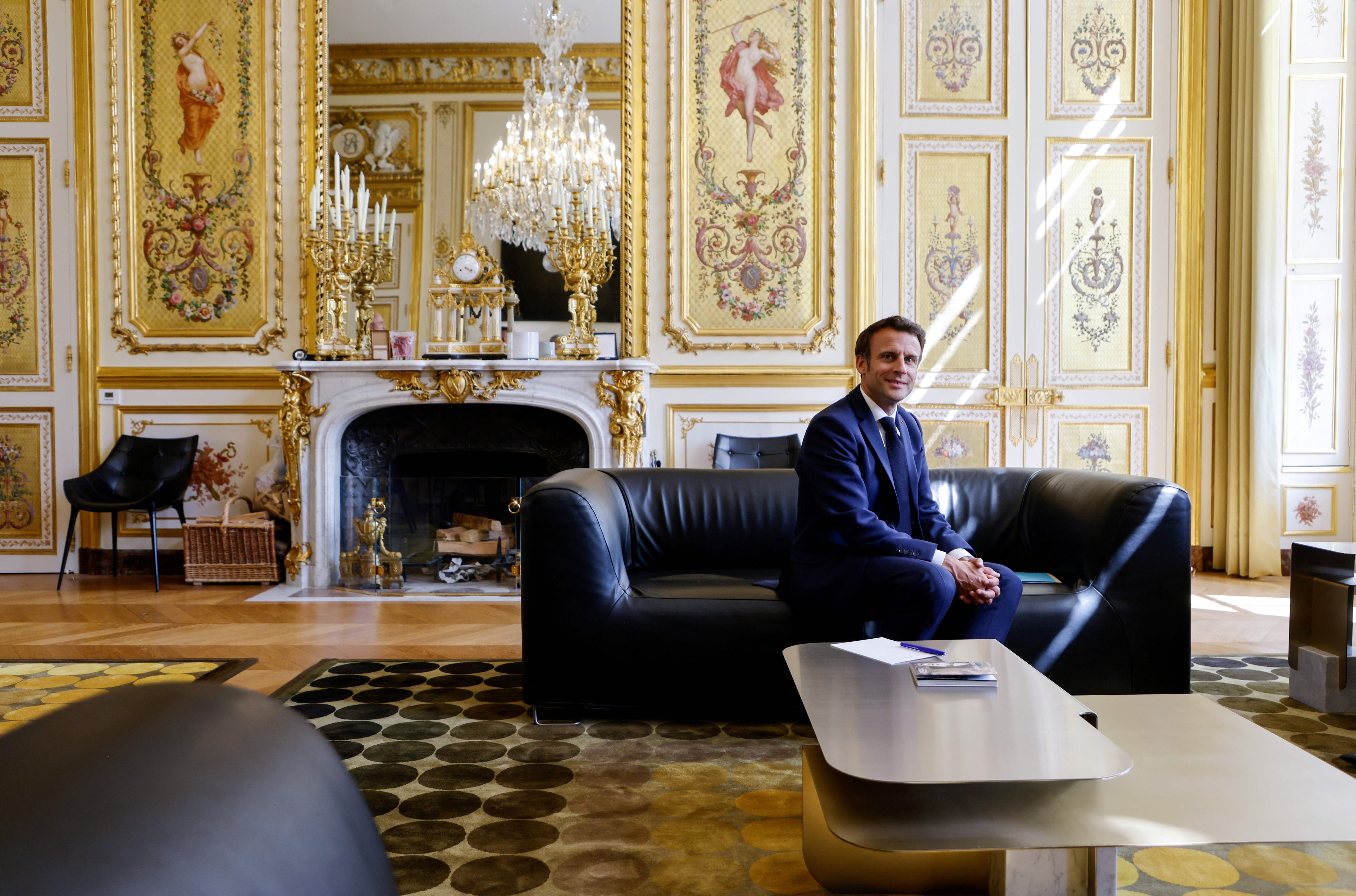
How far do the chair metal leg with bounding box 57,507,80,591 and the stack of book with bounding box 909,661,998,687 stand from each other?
15.6 feet

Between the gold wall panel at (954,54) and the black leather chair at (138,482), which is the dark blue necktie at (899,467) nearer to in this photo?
the gold wall panel at (954,54)

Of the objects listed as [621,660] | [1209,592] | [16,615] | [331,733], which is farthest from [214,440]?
[1209,592]

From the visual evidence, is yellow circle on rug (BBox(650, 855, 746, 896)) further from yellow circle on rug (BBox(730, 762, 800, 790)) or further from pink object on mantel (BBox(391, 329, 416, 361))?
Result: pink object on mantel (BBox(391, 329, 416, 361))

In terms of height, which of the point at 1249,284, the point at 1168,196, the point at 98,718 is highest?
the point at 1168,196

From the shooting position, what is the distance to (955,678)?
1.78 metres

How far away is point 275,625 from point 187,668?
0.77 meters

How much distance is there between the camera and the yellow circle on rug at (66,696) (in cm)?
277

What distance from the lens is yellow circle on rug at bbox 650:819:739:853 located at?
181cm

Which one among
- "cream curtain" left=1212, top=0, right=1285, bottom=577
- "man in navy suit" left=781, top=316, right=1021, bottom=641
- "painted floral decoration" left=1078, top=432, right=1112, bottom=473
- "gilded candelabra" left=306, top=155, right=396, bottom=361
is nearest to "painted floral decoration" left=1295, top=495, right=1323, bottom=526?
"cream curtain" left=1212, top=0, right=1285, bottom=577

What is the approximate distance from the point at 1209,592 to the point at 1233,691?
6.67 feet

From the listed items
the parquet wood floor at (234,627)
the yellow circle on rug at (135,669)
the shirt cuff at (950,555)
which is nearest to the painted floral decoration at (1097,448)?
the shirt cuff at (950,555)

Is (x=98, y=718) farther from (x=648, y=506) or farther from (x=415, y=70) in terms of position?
(x=415, y=70)

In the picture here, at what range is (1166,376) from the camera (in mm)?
5324

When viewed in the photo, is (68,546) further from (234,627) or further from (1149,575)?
(1149,575)
